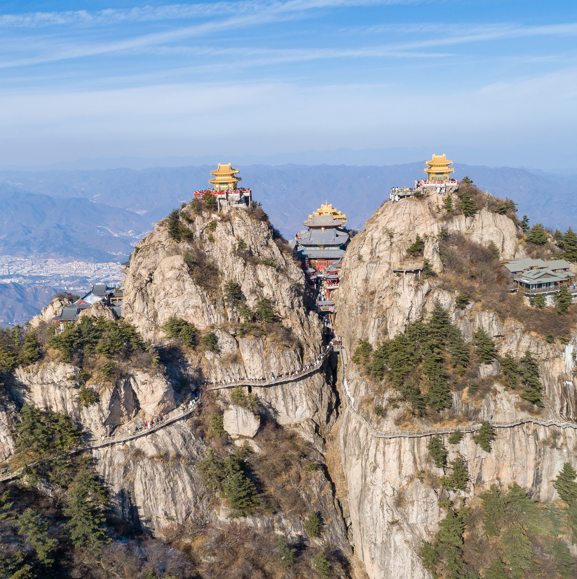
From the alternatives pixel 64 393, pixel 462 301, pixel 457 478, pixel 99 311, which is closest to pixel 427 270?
pixel 462 301

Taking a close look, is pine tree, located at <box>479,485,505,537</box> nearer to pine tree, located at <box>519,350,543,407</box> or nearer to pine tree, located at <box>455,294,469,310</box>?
pine tree, located at <box>519,350,543,407</box>

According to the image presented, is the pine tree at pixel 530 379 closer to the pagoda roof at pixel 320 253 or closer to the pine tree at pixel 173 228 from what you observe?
the pagoda roof at pixel 320 253

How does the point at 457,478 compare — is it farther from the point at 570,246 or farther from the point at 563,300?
the point at 570,246

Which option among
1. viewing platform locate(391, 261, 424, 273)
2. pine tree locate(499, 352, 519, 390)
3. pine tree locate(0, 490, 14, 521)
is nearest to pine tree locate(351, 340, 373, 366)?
viewing platform locate(391, 261, 424, 273)

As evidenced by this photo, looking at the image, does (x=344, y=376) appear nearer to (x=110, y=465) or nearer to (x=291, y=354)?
(x=291, y=354)

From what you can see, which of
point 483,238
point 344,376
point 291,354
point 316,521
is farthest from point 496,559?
point 483,238
